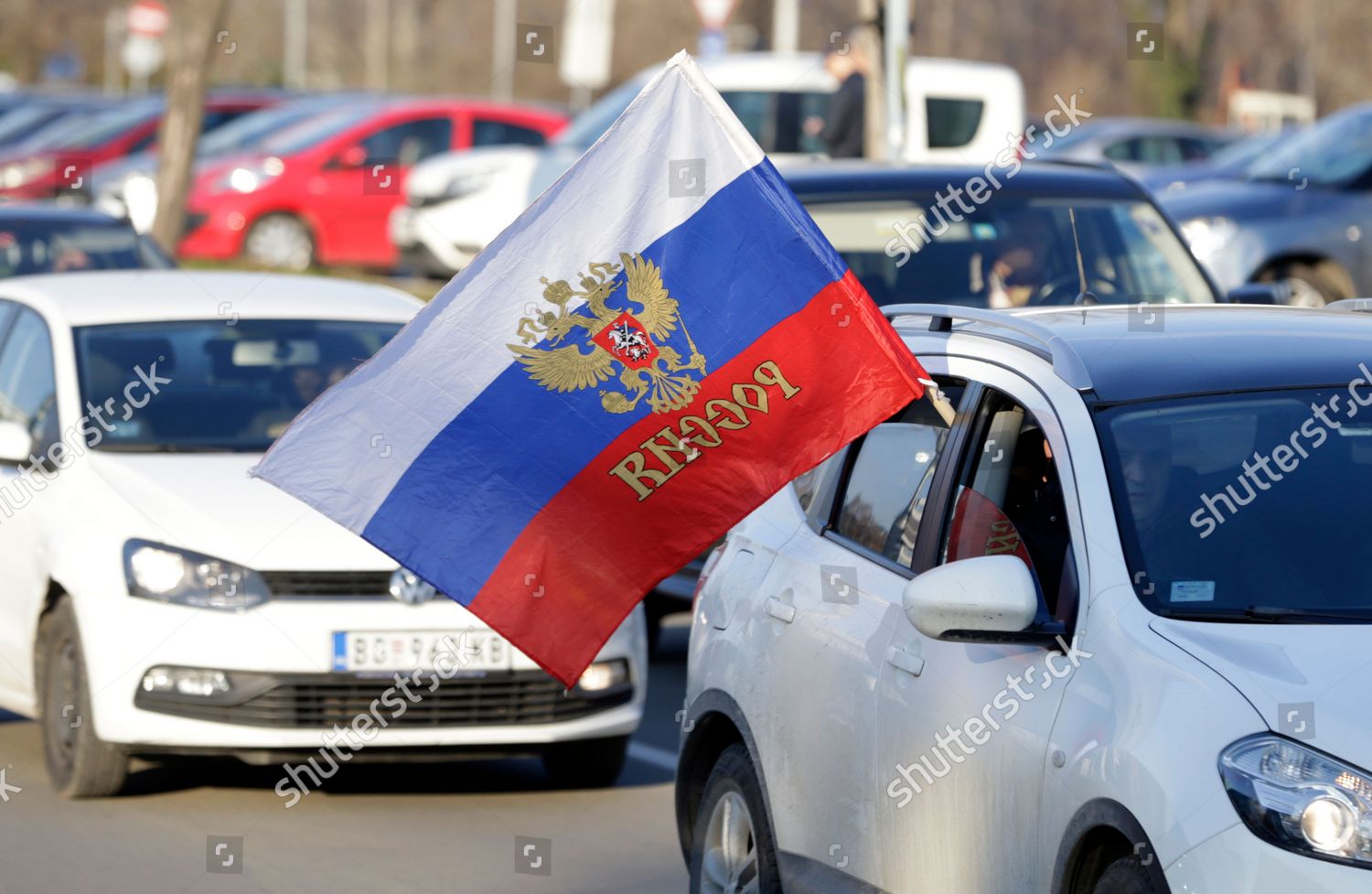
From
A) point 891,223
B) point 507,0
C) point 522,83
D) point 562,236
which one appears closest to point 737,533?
point 562,236

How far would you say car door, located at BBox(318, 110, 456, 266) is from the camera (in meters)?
26.9

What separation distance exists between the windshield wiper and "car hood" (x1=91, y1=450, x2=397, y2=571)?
12.8 ft

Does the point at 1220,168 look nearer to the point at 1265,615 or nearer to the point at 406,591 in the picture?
the point at 406,591

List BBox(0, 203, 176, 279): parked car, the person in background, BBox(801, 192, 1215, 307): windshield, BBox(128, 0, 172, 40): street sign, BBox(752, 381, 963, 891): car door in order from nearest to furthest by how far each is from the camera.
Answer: BBox(752, 381, 963, 891): car door
BBox(801, 192, 1215, 307): windshield
BBox(0, 203, 176, 279): parked car
the person in background
BBox(128, 0, 172, 40): street sign

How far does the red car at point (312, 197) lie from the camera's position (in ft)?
87.3

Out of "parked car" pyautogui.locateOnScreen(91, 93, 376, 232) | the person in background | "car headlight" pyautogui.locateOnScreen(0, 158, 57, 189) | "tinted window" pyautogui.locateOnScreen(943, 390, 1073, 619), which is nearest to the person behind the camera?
"tinted window" pyautogui.locateOnScreen(943, 390, 1073, 619)

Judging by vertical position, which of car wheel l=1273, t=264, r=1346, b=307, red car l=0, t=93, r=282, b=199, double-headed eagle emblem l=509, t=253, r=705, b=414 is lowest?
red car l=0, t=93, r=282, b=199

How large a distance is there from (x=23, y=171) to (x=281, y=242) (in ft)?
20.2

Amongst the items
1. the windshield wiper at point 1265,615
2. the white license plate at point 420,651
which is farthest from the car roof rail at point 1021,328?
the white license plate at point 420,651

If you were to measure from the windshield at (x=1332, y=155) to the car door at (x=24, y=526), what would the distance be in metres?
10.4

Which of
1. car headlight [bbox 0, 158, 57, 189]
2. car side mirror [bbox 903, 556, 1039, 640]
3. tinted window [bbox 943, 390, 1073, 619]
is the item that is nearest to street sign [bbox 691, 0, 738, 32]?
car headlight [bbox 0, 158, 57, 189]

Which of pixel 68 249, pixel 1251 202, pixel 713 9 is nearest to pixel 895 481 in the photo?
pixel 68 249

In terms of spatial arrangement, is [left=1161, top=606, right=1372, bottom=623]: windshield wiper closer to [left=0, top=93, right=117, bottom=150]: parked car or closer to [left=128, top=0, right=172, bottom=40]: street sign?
[left=0, top=93, right=117, bottom=150]: parked car

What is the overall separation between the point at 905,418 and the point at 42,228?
9252mm
